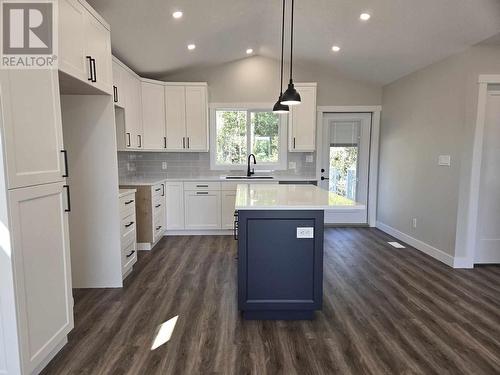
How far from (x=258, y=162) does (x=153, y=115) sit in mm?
1849

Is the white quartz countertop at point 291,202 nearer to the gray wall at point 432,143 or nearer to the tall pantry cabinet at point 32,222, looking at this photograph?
the tall pantry cabinet at point 32,222

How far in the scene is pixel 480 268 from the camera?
132 inches

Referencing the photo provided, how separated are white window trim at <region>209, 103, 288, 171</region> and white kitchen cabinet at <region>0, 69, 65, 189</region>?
318 cm

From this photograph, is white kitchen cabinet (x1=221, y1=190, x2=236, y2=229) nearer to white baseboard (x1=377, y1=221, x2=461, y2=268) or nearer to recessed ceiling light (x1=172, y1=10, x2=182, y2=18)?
recessed ceiling light (x1=172, y1=10, x2=182, y2=18)

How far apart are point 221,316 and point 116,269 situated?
1200 mm

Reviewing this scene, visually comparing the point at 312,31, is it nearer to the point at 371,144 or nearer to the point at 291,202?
the point at 371,144

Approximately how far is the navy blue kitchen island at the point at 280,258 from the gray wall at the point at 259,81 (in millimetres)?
3096

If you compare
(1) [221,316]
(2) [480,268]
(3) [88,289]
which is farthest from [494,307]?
(3) [88,289]

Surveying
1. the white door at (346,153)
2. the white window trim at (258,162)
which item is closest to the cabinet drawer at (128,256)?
the white window trim at (258,162)

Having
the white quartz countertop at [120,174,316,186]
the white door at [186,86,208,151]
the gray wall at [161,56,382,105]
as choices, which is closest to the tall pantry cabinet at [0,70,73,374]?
the white quartz countertop at [120,174,316,186]

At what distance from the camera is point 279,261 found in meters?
2.25

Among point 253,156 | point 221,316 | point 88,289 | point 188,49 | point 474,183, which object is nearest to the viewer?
point 221,316

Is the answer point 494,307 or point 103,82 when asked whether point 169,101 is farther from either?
point 494,307

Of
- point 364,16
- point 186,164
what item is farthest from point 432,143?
point 186,164
